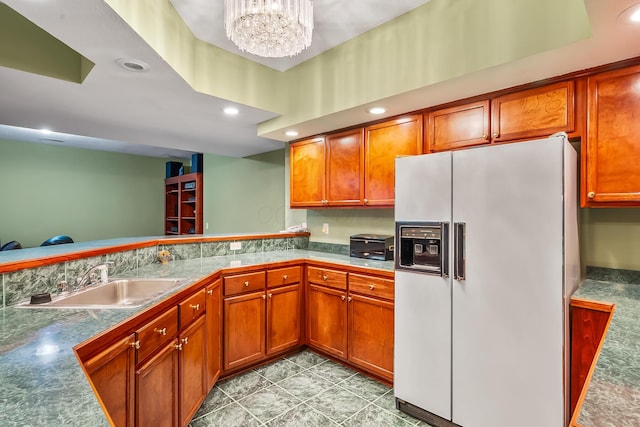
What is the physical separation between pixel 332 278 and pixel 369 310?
0.43 metres

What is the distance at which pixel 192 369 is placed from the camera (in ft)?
6.49

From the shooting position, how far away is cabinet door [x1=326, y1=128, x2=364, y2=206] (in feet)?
9.73

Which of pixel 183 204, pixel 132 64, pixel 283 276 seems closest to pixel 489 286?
pixel 283 276

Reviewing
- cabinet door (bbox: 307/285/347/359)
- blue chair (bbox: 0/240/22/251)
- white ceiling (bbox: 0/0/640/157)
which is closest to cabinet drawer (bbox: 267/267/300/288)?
cabinet door (bbox: 307/285/347/359)

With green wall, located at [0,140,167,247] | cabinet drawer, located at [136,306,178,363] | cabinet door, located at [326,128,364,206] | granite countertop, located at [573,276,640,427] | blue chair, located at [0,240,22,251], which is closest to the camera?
granite countertop, located at [573,276,640,427]

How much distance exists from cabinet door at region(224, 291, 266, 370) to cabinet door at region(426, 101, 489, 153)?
6.12ft

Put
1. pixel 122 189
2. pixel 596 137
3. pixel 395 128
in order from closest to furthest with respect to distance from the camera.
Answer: pixel 596 137, pixel 395 128, pixel 122 189

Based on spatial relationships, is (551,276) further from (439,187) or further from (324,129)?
(324,129)

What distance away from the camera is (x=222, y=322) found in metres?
2.50

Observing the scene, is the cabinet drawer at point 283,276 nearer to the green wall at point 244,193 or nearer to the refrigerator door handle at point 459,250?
the refrigerator door handle at point 459,250

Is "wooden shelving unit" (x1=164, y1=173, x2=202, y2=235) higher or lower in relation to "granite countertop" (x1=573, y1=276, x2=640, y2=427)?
higher

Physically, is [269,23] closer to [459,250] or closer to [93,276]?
[459,250]

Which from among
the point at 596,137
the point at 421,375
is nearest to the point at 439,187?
the point at 596,137

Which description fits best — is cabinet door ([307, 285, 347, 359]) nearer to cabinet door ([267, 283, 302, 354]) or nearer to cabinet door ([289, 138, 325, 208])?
cabinet door ([267, 283, 302, 354])
